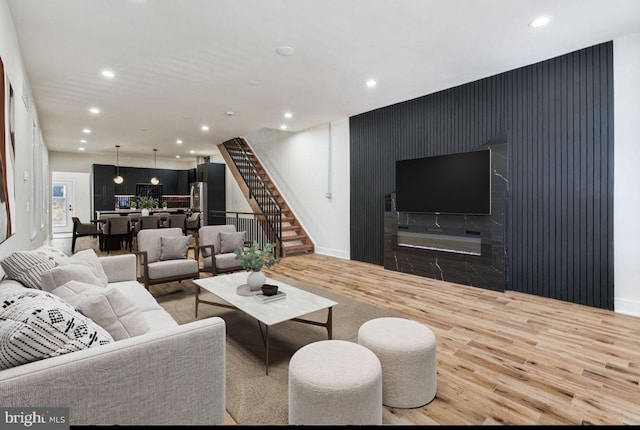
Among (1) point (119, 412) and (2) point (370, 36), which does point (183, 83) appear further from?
(1) point (119, 412)

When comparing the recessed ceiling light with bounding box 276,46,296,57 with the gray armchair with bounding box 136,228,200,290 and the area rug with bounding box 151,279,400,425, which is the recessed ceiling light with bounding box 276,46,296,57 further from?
the area rug with bounding box 151,279,400,425

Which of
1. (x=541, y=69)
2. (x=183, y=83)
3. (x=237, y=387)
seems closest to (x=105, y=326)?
(x=237, y=387)

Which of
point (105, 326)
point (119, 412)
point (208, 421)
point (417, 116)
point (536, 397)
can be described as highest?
point (417, 116)

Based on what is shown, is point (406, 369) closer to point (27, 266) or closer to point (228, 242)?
point (27, 266)

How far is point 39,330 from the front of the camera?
1185mm

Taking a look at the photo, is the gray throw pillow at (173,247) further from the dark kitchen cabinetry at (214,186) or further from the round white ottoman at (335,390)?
the dark kitchen cabinetry at (214,186)

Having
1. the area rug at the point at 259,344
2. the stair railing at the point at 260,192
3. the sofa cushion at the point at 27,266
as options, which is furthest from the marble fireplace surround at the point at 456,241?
the sofa cushion at the point at 27,266

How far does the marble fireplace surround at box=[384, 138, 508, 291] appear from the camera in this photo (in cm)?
448

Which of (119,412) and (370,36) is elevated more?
(370,36)

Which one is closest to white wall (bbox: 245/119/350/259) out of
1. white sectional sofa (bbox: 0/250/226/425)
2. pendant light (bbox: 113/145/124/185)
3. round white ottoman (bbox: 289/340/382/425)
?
round white ottoman (bbox: 289/340/382/425)

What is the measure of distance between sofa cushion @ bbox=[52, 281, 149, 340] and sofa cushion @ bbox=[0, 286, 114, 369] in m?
0.10

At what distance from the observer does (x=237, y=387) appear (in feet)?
7.10

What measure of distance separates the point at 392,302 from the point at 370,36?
120 inches

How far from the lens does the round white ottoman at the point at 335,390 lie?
157cm
